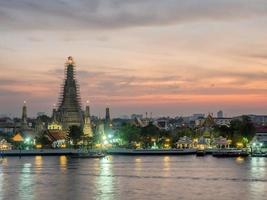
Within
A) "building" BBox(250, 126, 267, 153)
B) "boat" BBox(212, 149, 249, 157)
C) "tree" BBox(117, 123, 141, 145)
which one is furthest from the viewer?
"tree" BBox(117, 123, 141, 145)

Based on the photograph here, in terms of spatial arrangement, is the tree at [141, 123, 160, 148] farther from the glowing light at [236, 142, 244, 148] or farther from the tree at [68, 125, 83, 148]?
the glowing light at [236, 142, 244, 148]

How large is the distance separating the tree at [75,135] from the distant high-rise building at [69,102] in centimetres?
663

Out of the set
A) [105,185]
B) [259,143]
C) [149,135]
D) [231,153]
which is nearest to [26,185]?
[105,185]

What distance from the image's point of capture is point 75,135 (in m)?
95.7

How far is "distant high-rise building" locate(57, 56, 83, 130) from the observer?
104500 mm

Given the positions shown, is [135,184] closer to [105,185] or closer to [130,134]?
[105,185]

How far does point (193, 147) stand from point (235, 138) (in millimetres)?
6221

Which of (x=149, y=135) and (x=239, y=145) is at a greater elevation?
(x=149, y=135)

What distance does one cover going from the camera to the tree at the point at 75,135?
9569 centimetres

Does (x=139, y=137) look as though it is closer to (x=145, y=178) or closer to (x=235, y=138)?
(x=235, y=138)

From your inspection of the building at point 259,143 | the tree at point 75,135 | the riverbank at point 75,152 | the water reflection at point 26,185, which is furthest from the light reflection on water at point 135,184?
the tree at point 75,135

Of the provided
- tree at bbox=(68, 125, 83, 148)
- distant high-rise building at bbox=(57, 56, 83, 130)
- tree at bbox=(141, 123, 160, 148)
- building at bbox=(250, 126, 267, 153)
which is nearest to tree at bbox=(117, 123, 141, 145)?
tree at bbox=(141, 123, 160, 148)

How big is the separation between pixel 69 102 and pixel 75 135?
10.7 metres

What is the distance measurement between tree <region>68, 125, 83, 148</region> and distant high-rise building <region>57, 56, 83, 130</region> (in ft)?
21.8
